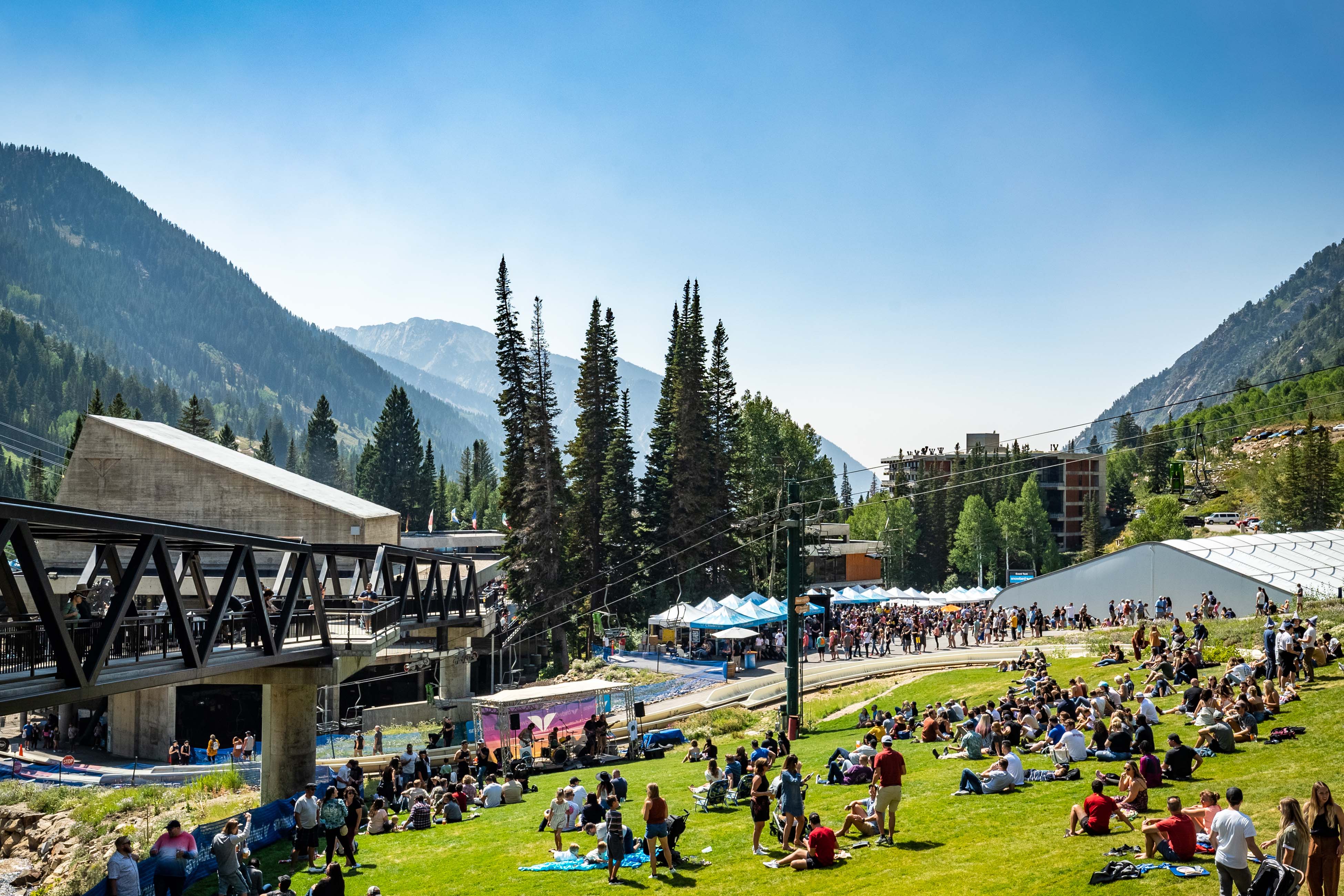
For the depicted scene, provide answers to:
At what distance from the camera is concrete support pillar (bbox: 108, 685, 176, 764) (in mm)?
38250

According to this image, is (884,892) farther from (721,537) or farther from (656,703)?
(721,537)

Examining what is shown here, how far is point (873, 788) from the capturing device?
15.1m

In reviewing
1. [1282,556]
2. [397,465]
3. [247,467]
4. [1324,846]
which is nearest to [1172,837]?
[1324,846]

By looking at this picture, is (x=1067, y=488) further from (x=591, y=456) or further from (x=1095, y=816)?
(x=1095, y=816)

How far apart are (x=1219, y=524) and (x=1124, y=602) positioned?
9881cm

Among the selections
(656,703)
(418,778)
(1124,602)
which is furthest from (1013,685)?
(1124,602)

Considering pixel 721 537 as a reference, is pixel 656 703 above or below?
below

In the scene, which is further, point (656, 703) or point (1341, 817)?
point (656, 703)

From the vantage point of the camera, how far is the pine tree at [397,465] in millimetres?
113188

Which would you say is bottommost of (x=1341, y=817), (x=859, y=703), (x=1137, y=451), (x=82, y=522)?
(x=859, y=703)

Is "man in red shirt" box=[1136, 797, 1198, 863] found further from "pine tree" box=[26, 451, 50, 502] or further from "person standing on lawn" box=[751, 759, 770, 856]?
"pine tree" box=[26, 451, 50, 502]

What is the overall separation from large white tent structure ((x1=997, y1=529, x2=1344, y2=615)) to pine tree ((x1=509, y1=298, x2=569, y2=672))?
27269mm

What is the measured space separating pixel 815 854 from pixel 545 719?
581 inches

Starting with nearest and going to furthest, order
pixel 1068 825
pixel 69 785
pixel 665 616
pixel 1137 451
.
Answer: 1. pixel 1068 825
2. pixel 69 785
3. pixel 665 616
4. pixel 1137 451
